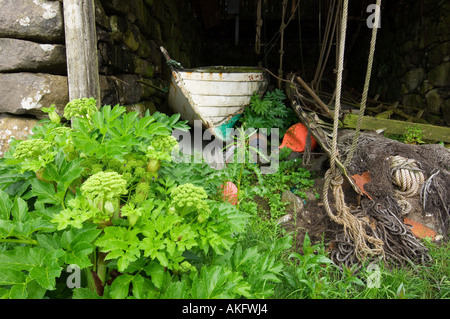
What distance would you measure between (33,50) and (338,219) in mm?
2550

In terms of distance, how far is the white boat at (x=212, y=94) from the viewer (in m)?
3.55

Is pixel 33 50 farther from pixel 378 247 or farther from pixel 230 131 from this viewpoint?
pixel 378 247

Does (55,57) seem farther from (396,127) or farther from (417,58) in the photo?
(417,58)

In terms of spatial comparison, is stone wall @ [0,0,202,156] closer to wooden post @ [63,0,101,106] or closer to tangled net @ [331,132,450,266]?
wooden post @ [63,0,101,106]

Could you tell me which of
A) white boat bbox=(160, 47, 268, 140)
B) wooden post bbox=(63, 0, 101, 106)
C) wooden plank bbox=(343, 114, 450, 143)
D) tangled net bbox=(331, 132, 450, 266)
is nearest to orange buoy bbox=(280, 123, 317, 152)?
wooden plank bbox=(343, 114, 450, 143)

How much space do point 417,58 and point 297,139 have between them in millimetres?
2791

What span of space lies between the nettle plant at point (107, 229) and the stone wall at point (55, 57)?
1.00m

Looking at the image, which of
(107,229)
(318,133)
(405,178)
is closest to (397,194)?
(405,178)

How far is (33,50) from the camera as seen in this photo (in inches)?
79.9

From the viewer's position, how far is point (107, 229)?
0.94 meters

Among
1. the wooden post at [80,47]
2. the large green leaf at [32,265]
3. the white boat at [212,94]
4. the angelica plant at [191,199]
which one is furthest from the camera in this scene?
the white boat at [212,94]

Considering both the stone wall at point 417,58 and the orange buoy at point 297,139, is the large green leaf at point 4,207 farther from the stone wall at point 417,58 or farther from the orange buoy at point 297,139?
the stone wall at point 417,58

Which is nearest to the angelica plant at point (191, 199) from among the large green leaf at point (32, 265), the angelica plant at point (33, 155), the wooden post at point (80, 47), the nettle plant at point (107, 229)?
the nettle plant at point (107, 229)

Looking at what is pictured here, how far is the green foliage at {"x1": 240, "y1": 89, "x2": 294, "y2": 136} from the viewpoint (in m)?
3.97
